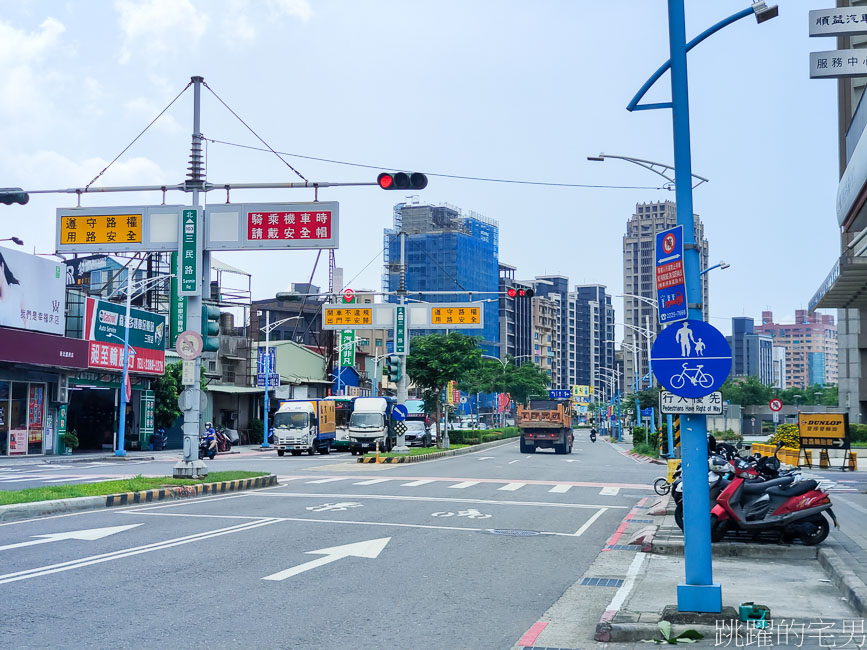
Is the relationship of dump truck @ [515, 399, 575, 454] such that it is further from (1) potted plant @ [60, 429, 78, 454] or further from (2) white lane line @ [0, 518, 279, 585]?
(2) white lane line @ [0, 518, 279, 585]

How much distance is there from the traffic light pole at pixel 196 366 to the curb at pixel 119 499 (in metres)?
0.81

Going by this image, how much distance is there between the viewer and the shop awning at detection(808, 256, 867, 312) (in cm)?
2567

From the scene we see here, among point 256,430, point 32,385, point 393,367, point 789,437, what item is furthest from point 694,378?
point 256,430

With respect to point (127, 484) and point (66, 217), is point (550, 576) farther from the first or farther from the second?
point (66, 217)

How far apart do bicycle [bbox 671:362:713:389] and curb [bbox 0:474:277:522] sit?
39.9 ft

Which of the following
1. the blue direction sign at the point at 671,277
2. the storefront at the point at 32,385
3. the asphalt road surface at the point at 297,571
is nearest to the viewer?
the asphalt road surface at the point at 297,571

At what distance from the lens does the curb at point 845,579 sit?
8298 millimetres

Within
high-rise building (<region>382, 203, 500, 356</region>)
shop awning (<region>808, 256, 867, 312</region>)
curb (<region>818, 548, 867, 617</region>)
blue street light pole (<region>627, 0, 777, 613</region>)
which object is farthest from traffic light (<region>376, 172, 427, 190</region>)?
high-rise building (<region>382, 203, 500, 356</region>)

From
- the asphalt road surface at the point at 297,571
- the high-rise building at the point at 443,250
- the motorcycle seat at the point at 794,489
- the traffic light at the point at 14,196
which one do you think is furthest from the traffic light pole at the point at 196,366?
the high-rise building at the point at 443,250

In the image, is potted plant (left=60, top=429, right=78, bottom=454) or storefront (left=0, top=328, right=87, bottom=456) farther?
potted plant (left=60, top=429, right=78, bottom=454)

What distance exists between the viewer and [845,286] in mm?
29703

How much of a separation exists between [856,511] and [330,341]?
217ft

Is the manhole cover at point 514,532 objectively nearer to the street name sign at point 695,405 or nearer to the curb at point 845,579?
the curb at point 845,579

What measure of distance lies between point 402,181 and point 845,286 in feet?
60.7
